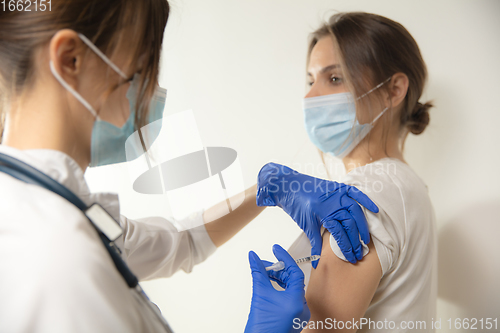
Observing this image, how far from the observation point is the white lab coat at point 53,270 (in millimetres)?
373

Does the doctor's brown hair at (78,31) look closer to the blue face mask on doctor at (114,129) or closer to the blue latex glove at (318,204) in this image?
the blue face mask on doctor at (114,129)

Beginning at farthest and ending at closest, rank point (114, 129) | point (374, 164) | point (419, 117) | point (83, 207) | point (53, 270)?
point (419, 117), point (374, 164), point (114, 129), point (83, 207), point (53, 270)

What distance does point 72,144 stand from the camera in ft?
1.92

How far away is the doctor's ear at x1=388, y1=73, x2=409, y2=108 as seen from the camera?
3.49 ft

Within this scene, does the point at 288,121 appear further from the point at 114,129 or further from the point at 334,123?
the point at 114,129

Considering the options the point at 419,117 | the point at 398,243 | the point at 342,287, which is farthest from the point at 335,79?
the point at 342,287

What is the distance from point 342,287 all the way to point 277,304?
0.17 meters

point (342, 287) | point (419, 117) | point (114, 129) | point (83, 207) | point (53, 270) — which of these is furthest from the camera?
point (419, 117)

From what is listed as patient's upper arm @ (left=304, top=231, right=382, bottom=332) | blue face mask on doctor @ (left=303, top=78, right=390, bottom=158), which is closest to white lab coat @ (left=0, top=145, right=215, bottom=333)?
patient's upper arm @ (left=304, top=231, right=382, bottom=332)

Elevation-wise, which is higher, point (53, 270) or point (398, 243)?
point (53, 270)

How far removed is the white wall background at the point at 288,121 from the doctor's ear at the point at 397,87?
0.31 metres

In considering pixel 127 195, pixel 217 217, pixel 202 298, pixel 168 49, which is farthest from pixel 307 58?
pixel 202 298

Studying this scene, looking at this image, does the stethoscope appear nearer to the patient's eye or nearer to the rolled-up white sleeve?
the rolled-up white sleeve

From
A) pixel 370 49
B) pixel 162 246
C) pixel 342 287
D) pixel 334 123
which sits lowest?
pixel 342 287
